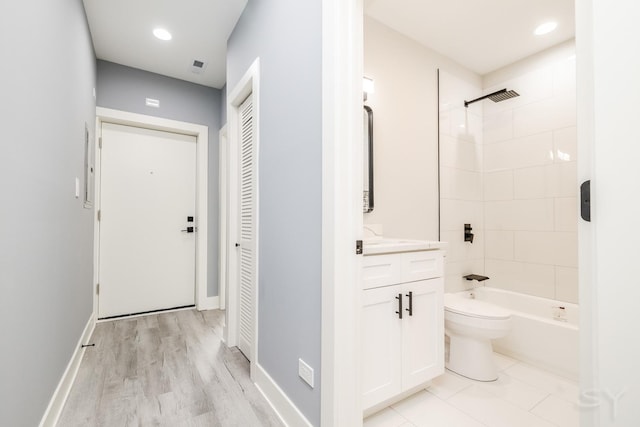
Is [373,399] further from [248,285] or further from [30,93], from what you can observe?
[30,93]

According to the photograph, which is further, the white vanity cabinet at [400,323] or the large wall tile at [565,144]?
the large wall tile at [565,144]

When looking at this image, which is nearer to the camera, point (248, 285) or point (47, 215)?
point (47, 215)

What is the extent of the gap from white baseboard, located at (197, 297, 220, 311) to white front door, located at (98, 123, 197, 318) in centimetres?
18

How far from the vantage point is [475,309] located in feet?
6.46

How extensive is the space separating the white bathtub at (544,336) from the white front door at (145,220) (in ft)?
10.7

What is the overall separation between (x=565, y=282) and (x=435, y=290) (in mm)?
1513

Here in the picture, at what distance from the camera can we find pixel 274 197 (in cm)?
169

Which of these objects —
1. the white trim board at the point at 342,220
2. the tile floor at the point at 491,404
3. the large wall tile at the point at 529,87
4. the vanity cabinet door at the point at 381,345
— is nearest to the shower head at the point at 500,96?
the large wall tile at the point at 529,87

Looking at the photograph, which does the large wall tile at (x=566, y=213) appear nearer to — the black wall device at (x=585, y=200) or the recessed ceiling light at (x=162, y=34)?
the black wall device at (x=585, y=200)

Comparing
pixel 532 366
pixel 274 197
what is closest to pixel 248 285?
pixel 274 197

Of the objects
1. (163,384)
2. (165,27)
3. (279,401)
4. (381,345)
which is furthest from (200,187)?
(381,345)

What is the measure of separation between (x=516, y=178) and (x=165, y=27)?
3.37m

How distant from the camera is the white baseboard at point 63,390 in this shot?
139 cm

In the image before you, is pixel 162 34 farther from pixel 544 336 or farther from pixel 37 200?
pixel 544 336
